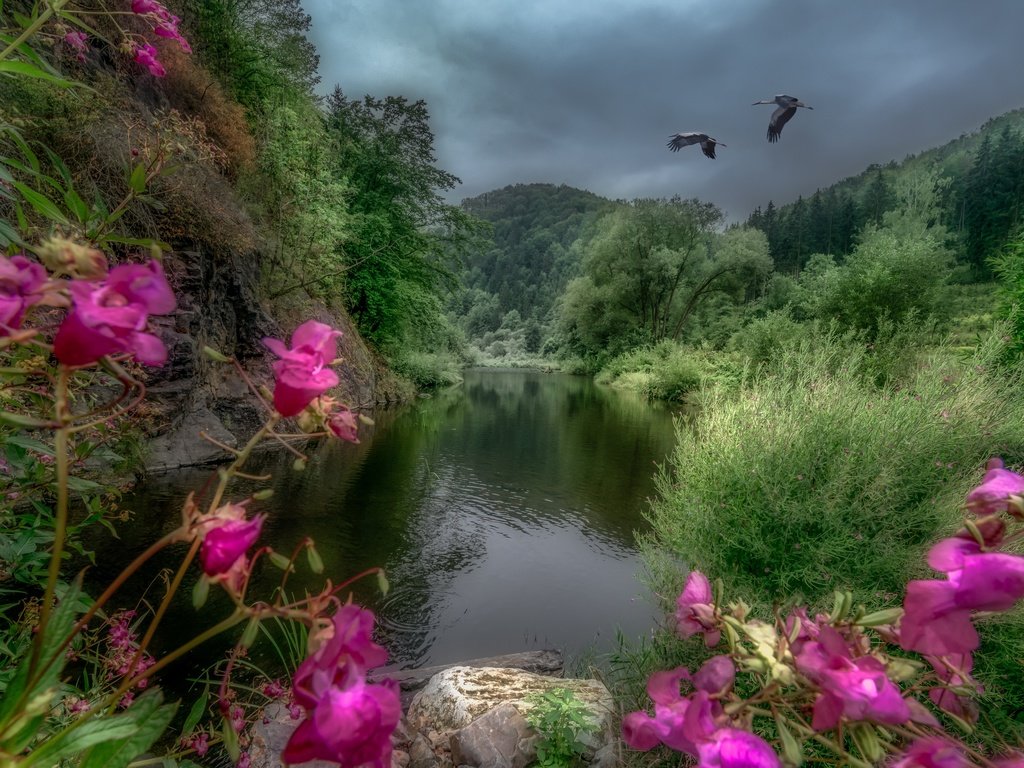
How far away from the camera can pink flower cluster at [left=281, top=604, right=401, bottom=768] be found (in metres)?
0.48

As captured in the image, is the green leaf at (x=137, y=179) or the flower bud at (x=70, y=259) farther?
the green leaf at (x=137, y=179)

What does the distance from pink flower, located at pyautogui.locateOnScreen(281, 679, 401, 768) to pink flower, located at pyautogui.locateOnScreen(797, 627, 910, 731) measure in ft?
1.42

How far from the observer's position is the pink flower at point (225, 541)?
1.80 ft

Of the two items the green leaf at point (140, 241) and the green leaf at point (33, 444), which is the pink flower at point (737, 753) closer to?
the green leaf at point (140, 241)

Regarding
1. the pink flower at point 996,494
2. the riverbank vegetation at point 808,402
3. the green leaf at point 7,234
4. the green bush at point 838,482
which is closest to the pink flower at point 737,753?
the pink flower at point 996,494

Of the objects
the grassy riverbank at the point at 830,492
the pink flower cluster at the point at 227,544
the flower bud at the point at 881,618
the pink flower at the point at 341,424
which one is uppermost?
the pink flower at the point at 341,424

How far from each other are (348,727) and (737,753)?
41 centimetres

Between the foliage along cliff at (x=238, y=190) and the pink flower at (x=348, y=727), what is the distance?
112cm

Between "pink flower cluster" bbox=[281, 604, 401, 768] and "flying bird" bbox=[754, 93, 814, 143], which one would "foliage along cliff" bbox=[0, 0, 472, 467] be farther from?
"flying bird" bbox=[754, 93, 814, 143]

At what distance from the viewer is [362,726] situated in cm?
48

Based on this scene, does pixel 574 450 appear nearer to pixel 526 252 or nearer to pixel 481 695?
pixel 481 695

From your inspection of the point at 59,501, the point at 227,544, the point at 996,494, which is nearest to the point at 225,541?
the point at 227,544

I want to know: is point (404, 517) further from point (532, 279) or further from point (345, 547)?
point (532, 279)

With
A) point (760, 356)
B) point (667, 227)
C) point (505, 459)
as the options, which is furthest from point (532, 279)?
point (505, 459)
